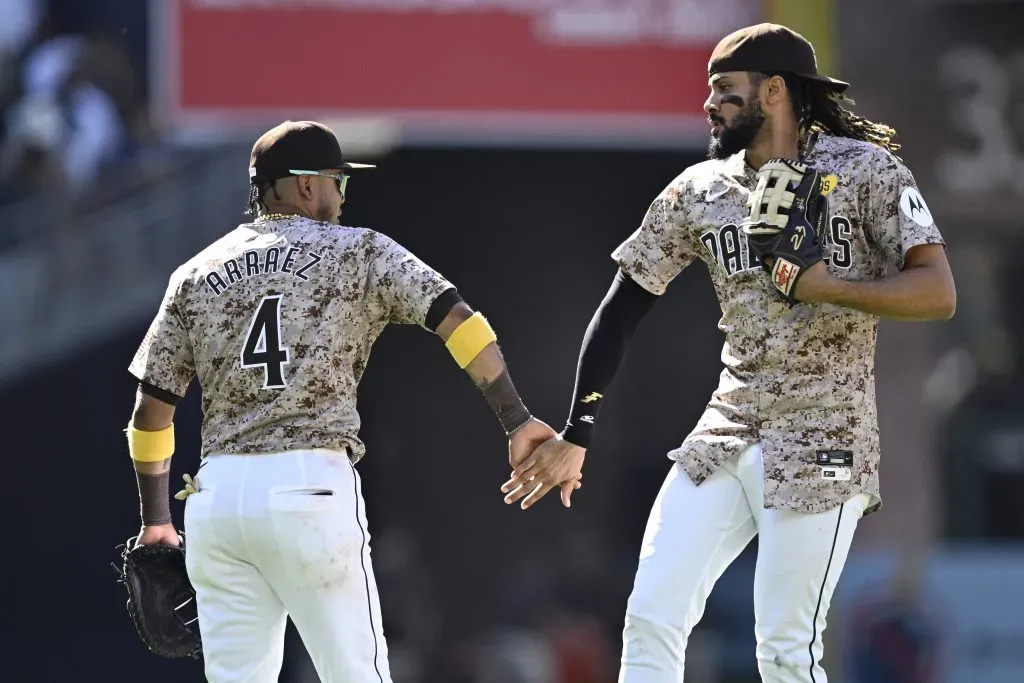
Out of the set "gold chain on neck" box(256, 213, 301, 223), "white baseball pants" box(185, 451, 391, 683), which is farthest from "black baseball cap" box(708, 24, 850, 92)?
"white baseball pants" box(185, 451, 391, 683)

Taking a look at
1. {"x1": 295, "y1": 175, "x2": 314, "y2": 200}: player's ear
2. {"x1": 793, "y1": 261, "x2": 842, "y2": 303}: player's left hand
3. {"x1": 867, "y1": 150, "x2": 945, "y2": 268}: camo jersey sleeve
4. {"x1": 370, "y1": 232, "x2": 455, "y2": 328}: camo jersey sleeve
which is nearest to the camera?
{"x1": 793, "y1": 261, "x2": 842, "y2": 303}: player's left hand

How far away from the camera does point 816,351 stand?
445 cm

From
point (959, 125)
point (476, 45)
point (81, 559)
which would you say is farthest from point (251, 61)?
point (959, 125)

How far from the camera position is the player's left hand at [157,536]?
194 inches

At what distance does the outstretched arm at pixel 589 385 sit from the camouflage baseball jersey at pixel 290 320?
53 cm

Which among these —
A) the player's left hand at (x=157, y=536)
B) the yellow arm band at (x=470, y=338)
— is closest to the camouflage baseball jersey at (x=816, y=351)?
the yellow arm band at (x=470, y=338)

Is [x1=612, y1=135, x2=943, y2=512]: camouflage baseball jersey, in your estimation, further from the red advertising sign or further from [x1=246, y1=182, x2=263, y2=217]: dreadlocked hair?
the red advertising sign

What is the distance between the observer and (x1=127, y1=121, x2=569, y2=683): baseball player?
4.40 meters

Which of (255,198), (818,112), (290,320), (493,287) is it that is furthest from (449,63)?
(290,320)

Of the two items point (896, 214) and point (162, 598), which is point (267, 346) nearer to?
point (162, 598)

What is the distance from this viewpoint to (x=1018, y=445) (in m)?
10.1

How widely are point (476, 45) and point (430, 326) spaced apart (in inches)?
190

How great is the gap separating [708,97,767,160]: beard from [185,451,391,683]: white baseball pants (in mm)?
1370

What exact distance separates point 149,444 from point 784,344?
1830mm
